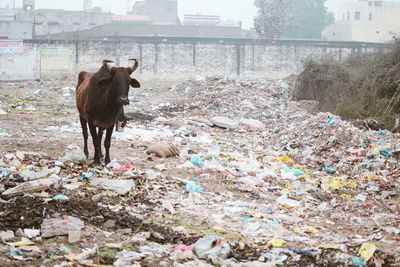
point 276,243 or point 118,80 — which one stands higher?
point 118,80

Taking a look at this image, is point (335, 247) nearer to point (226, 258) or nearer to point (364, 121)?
point (226, 258)

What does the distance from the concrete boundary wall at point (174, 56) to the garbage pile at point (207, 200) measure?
16615 mm

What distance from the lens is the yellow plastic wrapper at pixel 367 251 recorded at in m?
4.98

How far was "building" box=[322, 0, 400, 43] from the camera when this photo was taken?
172ft

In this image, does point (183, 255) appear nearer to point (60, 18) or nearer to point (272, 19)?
point (272, 19)

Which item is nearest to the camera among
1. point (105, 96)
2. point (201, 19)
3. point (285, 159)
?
point (105, 96)

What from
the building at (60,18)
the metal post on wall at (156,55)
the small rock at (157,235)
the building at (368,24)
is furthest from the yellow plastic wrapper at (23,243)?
the building at (368,24)

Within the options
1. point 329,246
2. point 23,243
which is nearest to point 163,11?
point 329,246

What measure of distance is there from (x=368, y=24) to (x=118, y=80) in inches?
1920

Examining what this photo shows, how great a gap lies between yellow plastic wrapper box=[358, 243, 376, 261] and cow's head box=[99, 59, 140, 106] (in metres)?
3.81

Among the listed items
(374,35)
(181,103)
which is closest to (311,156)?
(181,103)

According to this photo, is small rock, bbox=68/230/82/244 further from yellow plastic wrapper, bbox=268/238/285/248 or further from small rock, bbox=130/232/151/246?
yellow plastic wrapper, bbox=268/238/285/248

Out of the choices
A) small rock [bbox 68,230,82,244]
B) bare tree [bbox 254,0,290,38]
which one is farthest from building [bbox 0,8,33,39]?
small rock [bbox 68,230,82,244]

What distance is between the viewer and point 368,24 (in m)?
53.0
